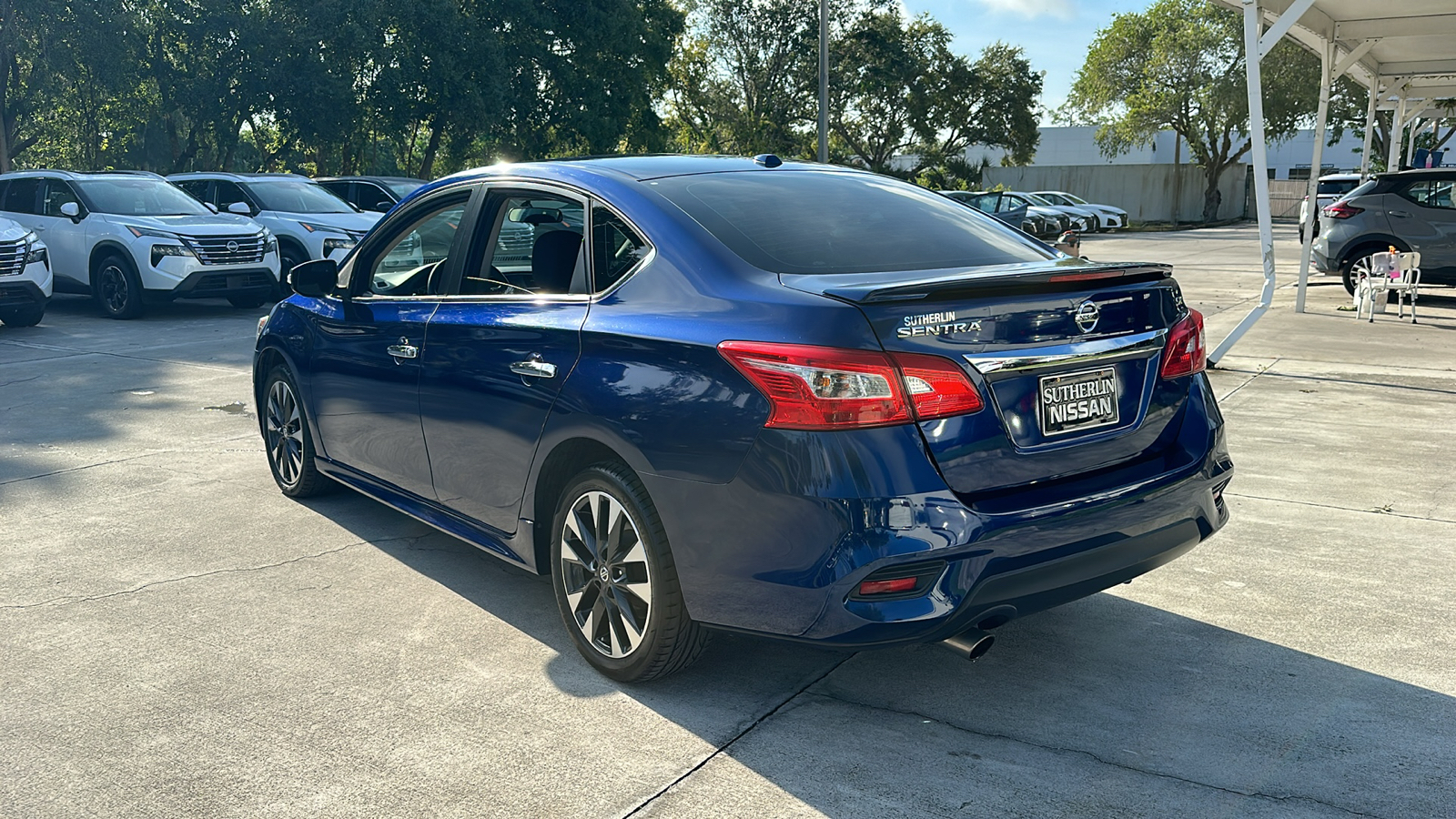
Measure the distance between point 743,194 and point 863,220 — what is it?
419 millimetres

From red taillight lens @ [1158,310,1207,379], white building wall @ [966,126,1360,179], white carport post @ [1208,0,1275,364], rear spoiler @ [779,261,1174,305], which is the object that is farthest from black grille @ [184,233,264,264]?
white building wall @ [966,126,1360,179]

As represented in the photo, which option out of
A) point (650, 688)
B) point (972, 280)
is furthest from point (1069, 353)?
point (650, 688)

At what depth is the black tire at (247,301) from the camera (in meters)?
15.5

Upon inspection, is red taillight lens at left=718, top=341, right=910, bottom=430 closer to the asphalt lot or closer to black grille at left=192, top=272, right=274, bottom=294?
the asphalt lot

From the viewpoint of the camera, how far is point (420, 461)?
4.66 m

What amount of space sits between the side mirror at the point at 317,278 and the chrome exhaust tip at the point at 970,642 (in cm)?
339

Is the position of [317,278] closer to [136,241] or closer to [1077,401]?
[1077,401]

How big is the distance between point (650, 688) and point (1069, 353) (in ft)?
5.42

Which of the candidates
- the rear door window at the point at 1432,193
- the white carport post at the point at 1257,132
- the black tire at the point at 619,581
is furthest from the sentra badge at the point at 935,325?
the rear door window at the point at 1432,193

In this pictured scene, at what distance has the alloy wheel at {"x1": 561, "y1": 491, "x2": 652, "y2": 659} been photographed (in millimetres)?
3652

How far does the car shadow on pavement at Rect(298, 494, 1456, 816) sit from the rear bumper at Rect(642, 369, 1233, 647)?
261mm

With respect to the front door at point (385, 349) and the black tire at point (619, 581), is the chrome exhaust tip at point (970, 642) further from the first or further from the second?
the front door at point (385, 349)

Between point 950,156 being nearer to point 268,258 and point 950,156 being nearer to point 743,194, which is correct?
point 268,258

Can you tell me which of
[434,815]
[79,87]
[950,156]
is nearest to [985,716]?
[434,815]
